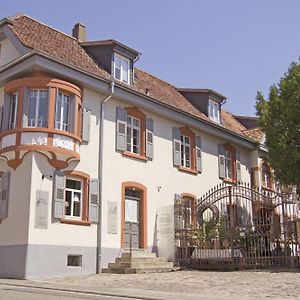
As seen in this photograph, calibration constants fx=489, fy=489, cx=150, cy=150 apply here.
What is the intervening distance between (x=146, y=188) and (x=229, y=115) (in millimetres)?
13721

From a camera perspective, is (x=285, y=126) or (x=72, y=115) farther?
(x=285, y=126)

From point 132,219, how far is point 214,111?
31.8ft

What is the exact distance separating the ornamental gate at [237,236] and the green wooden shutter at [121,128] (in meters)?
3.81

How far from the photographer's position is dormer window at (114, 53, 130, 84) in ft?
69.0

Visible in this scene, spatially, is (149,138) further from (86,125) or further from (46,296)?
(46,296)

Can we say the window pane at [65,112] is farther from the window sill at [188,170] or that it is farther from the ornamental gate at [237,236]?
the window sill at [188,170]

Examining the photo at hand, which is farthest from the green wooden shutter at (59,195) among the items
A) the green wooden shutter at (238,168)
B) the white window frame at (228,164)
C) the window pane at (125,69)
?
the green wooden shutter at (238,168)

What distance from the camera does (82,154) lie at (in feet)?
59.7

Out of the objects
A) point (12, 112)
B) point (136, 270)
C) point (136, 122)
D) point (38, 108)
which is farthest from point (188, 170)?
point (12, 112)

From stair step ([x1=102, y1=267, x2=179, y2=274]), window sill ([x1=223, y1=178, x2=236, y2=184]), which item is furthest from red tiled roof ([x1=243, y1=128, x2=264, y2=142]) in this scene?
stair step ([x1=102, y1=267, x2=179, y2=274])

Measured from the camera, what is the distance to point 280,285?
1292 cm

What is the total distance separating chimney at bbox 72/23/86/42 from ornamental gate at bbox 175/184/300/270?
8666mm

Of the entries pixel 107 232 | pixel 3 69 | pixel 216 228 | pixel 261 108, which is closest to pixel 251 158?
pixel 261 108

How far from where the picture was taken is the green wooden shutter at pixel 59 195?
1684 cm
